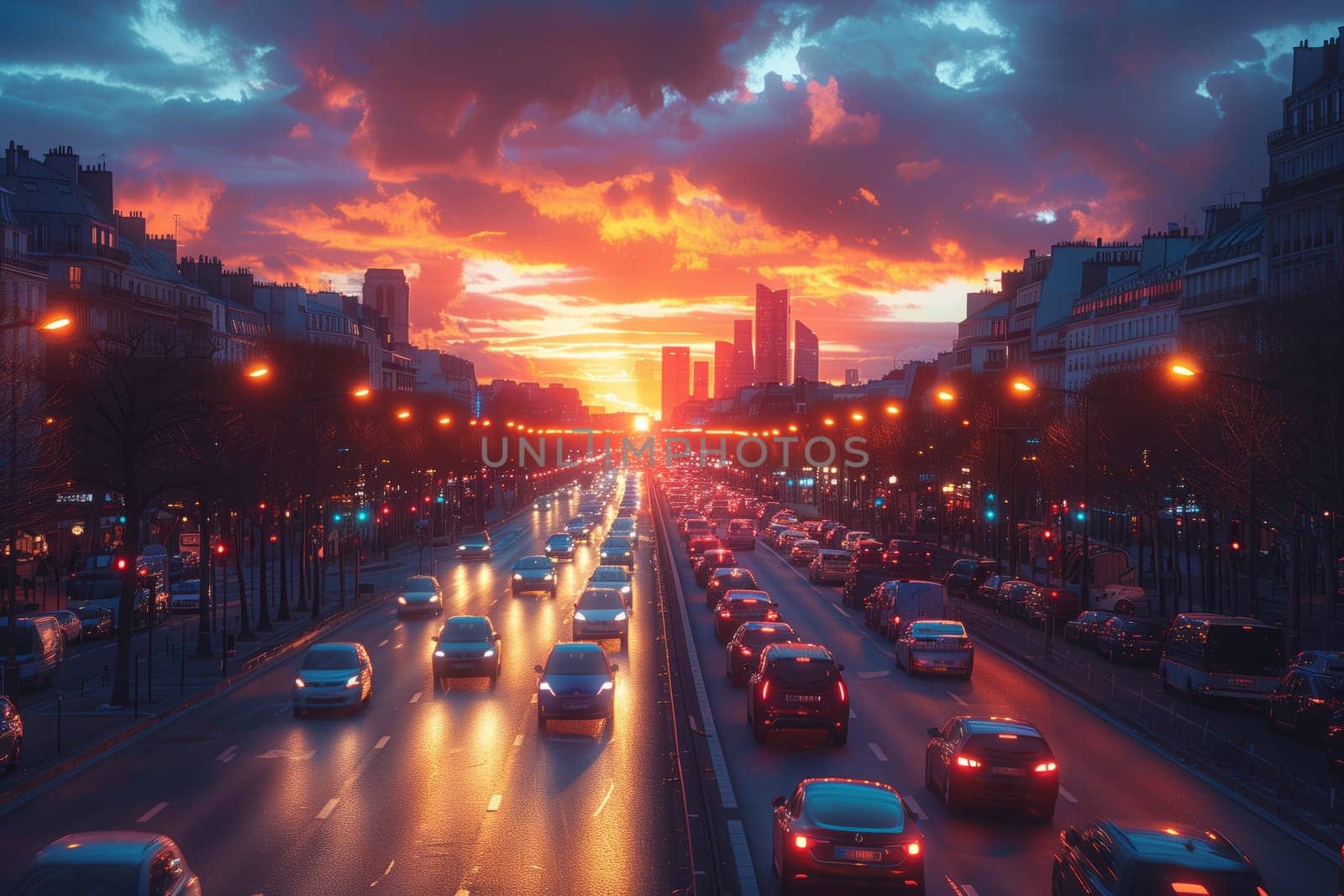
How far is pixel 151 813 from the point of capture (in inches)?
779

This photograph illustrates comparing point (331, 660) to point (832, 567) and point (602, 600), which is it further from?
point (832, 567)

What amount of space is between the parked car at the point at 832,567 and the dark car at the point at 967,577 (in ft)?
16.4

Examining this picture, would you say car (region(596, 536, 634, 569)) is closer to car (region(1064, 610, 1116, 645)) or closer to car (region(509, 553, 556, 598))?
car (region(509, 553, 556, 598))

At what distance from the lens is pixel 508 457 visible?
182 m

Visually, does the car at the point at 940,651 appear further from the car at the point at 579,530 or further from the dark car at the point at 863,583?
the car at the point at 579,530

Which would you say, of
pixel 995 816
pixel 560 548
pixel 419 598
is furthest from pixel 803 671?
pixel 560 548

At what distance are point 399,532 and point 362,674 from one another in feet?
299

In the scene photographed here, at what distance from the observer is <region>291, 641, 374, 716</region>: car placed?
29172mm

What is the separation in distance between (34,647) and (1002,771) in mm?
27201

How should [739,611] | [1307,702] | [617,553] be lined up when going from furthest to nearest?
[617,553]
[739,611]
[1307,702]

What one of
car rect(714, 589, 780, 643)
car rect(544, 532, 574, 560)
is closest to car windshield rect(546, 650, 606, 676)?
car rect(714, 589, 780, 643)

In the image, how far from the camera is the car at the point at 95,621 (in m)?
49.6

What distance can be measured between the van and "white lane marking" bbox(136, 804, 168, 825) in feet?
52.9

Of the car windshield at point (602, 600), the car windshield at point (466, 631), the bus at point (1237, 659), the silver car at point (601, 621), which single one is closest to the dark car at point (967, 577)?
the car windshield at point (602, 600)
